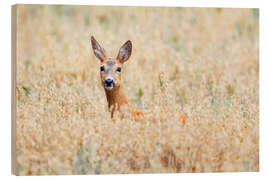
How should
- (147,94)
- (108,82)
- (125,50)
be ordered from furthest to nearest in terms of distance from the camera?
1. (147,94)
2. (125,50)
3. (108,82)

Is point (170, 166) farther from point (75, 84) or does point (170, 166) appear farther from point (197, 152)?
point (75, 84)

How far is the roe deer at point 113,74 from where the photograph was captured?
741cm

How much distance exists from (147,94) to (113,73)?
0.88 meters

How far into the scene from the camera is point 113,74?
24.3ft

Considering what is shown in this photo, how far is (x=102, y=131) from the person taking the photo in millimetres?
7066

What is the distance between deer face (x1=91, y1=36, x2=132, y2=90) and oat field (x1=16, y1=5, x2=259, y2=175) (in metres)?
0.24

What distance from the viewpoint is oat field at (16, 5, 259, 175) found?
6996 millimetres

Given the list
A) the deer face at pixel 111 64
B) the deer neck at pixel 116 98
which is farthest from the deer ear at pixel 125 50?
the deer neck at pixel 116 98

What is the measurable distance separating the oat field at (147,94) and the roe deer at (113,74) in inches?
5.9

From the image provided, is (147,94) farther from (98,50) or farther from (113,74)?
(98,50)

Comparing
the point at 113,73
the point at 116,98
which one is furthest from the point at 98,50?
the point at 116,98

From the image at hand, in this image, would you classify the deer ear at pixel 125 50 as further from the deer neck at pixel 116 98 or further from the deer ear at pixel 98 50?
the deer neck at pixel 116 98

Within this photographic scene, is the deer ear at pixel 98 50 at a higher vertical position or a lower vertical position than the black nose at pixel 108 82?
higher

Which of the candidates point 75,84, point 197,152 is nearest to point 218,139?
point 197,152
